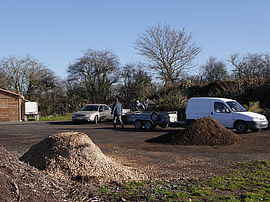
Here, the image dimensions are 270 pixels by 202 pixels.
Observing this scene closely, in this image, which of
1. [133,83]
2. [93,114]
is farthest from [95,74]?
[93,114]

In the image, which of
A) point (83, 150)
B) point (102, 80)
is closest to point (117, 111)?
point (83, 150)

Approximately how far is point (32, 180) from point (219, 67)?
55.8m

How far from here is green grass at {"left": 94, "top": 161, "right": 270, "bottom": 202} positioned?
6.20 m

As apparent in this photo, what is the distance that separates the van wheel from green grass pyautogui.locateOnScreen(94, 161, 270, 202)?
34.7ft

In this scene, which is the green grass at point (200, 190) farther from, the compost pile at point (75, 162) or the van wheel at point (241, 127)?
the van wheel at point (241, 127)

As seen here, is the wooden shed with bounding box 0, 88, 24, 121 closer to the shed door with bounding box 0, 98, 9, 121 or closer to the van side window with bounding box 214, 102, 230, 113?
the shed door with bounding box 0, 98, 9, 121

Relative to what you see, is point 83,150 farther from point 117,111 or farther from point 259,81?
point 259,81

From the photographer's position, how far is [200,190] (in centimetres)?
667

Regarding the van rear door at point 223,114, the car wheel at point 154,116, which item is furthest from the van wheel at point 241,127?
the car wheel at point 154,116

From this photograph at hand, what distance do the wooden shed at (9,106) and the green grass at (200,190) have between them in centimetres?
2971

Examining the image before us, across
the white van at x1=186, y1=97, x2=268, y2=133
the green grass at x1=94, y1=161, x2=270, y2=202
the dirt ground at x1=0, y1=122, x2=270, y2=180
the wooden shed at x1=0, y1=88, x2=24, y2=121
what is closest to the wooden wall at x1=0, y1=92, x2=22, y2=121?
the wooden shed at x1=0, y1=88, x2=24, y2=121

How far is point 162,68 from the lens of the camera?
39.7m

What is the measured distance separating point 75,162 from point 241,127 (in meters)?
12.7

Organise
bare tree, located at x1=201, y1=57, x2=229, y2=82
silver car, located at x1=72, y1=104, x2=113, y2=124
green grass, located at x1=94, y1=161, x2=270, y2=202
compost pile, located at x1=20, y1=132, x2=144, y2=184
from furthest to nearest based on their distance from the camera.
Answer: bare tree, located at x1=201, y1=57, x2=229, y2=82 < silver car, located at x1=72, y1=104, x2=113, y2=124 < compost pile, located at x1=20, y1=132, x2=144, y2=184 < green grass, located at x1=94, y1=161, x2=270, y2=202
